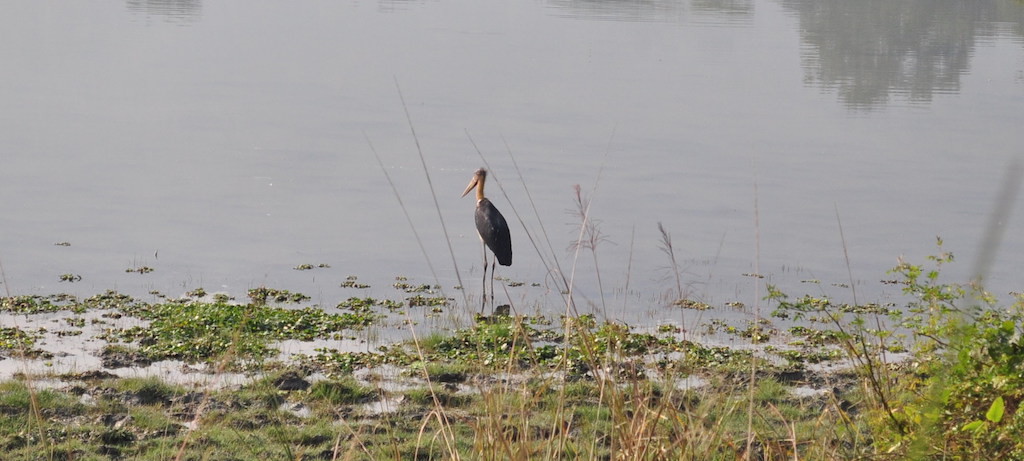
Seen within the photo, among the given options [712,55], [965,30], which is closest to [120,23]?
[712,55]

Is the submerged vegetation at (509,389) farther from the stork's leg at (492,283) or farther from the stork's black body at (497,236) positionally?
the stork's black body at (497,236)

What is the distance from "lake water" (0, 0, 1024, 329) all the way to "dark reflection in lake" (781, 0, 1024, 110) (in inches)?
9.8

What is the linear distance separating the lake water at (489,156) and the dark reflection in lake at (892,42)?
0.81 feet

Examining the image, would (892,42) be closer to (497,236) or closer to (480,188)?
(480,188)

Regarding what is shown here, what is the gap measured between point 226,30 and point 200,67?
31.0 ft

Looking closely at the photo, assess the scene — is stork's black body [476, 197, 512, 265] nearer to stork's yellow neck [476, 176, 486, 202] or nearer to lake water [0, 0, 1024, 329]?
lake water [0, 0, 1024, 329]

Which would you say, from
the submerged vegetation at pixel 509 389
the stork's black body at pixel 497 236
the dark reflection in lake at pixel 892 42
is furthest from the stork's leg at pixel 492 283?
the dark reflection in lake at pixel 892 42

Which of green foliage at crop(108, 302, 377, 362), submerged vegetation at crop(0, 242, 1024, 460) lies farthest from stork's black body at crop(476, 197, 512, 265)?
green foliage at crop(108, 302, 377, 362)

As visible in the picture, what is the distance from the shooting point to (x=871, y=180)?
672 inches

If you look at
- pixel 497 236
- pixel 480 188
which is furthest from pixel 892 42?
pixel 497 236

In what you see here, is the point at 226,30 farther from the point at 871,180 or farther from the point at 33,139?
the point at 871,180

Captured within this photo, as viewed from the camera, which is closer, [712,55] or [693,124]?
[693,124]

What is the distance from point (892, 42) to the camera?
3972 centimetres

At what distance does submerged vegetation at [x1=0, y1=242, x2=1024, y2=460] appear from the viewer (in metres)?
3.21
